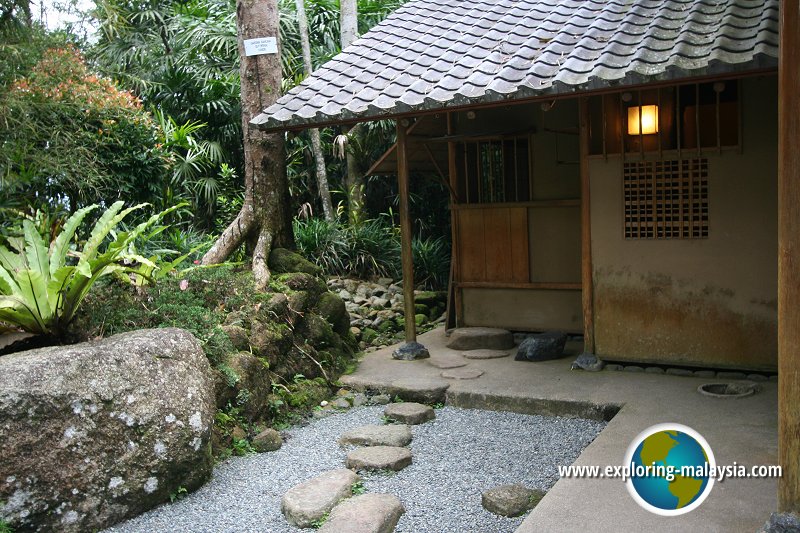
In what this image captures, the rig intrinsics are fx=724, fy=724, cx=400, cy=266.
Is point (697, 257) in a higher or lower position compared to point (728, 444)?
higher

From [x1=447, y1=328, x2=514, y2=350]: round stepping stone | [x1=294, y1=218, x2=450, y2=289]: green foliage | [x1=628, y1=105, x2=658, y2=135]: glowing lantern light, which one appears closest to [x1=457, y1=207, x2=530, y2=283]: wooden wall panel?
[x1=447, y1=328, x2=514, y2=350]: round stepping stone

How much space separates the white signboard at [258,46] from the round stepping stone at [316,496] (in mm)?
4777

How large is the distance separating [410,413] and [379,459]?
1.03 meters

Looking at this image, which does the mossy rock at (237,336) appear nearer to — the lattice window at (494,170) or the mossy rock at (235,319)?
the mossy rock at (235,319)

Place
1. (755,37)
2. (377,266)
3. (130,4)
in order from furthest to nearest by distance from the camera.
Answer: (130,4)
(377,266)
(755,37)

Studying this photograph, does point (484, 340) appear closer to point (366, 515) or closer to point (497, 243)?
point (497, 243)

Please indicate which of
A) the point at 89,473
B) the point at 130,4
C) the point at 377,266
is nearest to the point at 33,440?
the point at 89,473

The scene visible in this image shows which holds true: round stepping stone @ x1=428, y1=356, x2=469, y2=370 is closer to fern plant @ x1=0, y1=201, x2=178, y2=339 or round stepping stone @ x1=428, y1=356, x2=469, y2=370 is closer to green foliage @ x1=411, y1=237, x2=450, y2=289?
fern plant @ x1=0, y1=201, x2=178, y2=339

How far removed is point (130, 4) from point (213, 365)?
12814mm

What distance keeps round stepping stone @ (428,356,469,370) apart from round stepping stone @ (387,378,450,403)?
50 cm

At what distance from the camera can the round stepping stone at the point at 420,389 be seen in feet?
21.3

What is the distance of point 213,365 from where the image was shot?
5.54 metres

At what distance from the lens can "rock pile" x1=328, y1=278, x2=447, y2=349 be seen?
928 centimetres

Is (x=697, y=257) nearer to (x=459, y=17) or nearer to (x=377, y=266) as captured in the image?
(x=459, y=17)
